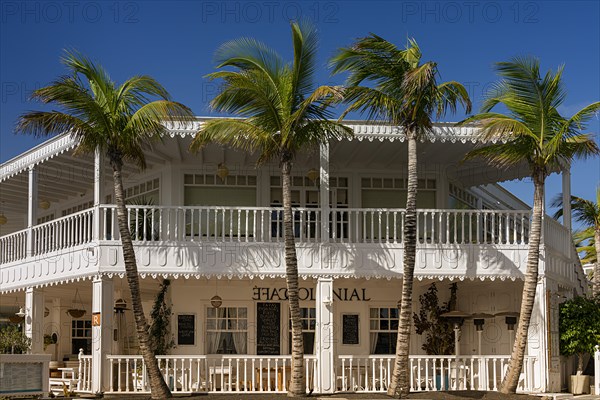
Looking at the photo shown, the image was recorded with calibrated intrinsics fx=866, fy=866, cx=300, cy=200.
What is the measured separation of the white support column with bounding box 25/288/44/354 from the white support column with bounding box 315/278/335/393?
716cm

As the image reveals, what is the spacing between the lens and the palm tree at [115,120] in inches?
664

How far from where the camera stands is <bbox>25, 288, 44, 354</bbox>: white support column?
20886 millimetres

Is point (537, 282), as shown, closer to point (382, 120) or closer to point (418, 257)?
point (418, 257)

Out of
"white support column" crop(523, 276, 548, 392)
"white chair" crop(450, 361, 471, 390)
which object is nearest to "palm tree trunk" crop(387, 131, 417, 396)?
"white chair" crop(450, 361, 471, 390)

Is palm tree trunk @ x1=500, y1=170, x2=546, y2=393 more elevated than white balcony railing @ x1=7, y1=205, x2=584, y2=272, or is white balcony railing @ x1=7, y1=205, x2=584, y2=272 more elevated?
white balcony railing @ x1=7, y1=205, x2=584, y2=272

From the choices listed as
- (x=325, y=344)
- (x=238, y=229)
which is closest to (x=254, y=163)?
(x=238, y=229)

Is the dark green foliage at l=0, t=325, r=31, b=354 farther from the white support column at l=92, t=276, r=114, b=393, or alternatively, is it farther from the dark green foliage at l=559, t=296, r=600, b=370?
the dark green foliage at l=559, t=296, r=600, b=370

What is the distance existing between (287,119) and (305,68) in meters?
1.08

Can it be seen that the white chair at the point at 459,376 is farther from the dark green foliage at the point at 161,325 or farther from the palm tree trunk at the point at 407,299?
the dark green foliage at the point at 161,325

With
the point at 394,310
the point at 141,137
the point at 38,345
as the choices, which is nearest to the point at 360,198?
the point at 394,310

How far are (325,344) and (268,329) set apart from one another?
3.77 meters

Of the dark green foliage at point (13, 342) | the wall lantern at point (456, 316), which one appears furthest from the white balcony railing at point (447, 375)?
Result: the dark green foliage at point (13, 342)

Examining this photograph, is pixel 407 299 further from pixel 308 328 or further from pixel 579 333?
pixel 308 328

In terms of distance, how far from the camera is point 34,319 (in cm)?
2102
